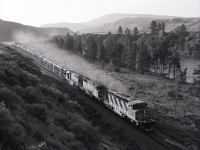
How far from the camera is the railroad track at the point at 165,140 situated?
82.5 ft

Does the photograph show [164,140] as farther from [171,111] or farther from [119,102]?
[171,111]

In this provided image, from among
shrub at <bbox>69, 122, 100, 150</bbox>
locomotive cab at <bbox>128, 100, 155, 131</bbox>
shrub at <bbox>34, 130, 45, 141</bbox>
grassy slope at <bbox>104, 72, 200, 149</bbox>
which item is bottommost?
grassy slope at <bbox>104, 72, 200, 149</bbox>

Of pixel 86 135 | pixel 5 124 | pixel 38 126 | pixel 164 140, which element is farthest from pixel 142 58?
pixel 5 124

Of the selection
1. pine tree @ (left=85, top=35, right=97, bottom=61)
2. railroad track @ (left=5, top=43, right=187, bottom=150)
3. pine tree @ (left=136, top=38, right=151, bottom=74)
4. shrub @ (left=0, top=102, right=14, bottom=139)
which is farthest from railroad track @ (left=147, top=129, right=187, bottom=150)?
pine tree @ (left=85, top=35, right=97, bottom=61)

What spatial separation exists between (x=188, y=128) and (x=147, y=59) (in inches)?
2028

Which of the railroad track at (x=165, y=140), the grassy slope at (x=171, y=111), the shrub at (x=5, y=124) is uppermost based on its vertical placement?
the shrub at (x=5, y=124)

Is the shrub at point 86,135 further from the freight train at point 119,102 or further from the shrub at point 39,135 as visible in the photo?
the freight train at point 119,102

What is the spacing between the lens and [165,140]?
27.0 m

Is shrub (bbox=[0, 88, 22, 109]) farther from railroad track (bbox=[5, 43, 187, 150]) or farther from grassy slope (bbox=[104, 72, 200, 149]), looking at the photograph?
grassy slope (bbox=[104, 72, 200, 149])

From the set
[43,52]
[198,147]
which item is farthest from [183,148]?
[43,52]

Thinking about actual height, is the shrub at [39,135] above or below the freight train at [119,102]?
above

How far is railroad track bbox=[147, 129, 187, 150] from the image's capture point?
82.5 feet

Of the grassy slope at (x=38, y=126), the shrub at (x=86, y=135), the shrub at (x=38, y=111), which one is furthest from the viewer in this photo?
the shrub at (x=38, y=111)

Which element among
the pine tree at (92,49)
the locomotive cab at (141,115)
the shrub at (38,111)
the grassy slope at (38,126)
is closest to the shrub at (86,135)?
the grassy slope at (38,126)
